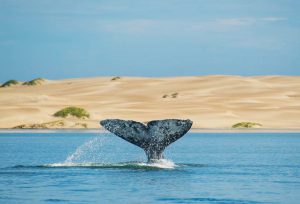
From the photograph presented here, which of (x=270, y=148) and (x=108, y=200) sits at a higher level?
(x=270, y=148)

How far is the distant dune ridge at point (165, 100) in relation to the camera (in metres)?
71.9

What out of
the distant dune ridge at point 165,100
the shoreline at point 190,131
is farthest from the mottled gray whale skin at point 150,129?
the distant dune ridge at point 165,100

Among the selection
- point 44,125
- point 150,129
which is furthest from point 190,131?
point 150,129

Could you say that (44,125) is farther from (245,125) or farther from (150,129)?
(150,129)

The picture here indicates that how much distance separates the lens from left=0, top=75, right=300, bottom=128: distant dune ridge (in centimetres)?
7188

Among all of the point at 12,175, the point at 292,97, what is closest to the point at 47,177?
the point at 12,175

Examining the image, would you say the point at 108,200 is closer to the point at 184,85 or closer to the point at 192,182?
the point at 192,182

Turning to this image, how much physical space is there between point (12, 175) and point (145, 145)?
375 centimetres

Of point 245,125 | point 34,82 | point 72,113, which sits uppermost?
point 34,82

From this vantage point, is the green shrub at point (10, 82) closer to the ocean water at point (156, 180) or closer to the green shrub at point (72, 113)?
the green shrub at point (72, 113)

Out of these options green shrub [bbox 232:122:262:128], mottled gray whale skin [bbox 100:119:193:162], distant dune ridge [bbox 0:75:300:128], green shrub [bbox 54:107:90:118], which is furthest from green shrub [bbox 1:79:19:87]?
mottled gray whale skin [bbox 100:119:193:162]

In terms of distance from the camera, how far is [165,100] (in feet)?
295

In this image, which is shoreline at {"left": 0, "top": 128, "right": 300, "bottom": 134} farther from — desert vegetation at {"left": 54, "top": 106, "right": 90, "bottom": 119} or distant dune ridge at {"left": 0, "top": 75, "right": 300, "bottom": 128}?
desert vegetation at {"left": 54, "top": 106, "right": 90, "bottom": 119}

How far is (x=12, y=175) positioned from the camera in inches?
981
